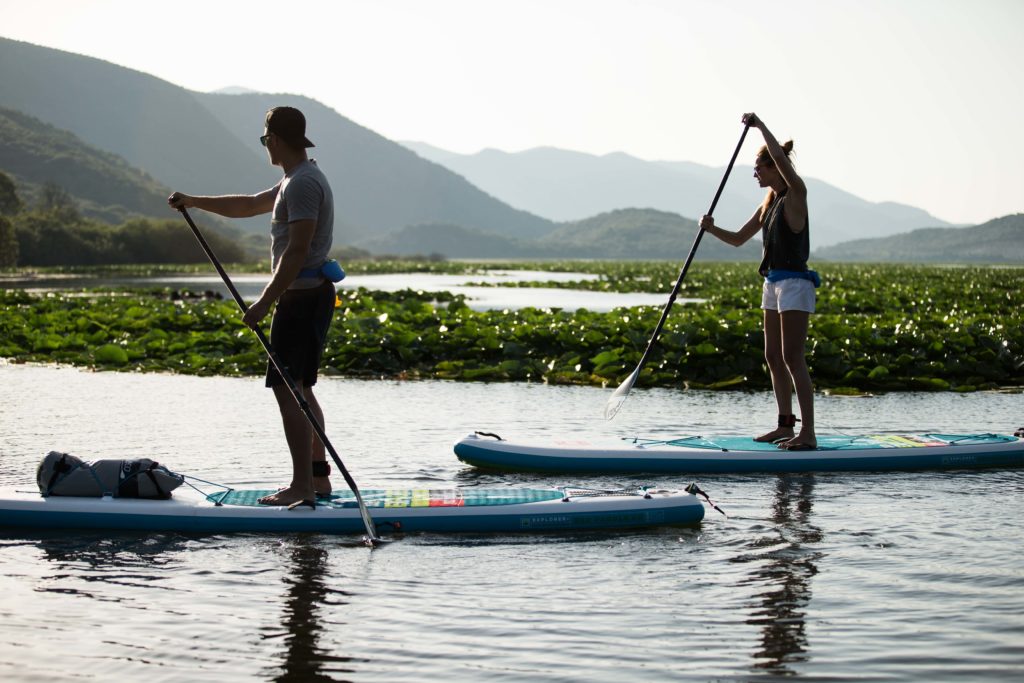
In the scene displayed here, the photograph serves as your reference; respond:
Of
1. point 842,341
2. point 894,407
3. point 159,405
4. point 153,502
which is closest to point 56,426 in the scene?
point 159,405

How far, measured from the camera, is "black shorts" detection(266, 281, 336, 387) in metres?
6.80

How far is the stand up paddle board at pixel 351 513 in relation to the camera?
6934 millimetres

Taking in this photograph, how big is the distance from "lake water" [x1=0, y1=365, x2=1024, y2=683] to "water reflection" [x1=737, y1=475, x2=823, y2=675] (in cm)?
2

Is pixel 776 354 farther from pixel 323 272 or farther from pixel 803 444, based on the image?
pixel 323 272

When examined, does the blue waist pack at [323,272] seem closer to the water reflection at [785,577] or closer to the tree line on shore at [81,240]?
the water reflection at [785,577]

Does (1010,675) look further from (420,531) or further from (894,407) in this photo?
(894,407)

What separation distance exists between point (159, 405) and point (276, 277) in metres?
7.53

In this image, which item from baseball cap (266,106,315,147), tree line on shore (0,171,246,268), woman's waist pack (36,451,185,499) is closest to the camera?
baseball cap (266,106,315,147)

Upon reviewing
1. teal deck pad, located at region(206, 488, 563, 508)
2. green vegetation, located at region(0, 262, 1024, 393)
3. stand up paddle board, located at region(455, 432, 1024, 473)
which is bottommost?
teal deck pad, located at region(206, 488, 563, 508)

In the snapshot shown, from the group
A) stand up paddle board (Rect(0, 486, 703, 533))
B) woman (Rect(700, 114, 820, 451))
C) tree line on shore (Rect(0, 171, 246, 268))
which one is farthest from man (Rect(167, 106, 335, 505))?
tree line on shore (Rect(0, 171, 246, 268))

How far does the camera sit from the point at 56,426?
11.6 metres

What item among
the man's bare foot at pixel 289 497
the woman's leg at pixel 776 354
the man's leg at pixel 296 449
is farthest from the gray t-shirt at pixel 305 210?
the woman's leg at pixel 776 354

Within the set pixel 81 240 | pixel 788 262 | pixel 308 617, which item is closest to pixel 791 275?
pixel 788 262

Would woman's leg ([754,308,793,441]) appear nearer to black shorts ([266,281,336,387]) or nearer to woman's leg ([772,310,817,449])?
woman's leg ([772,310,817,449])
